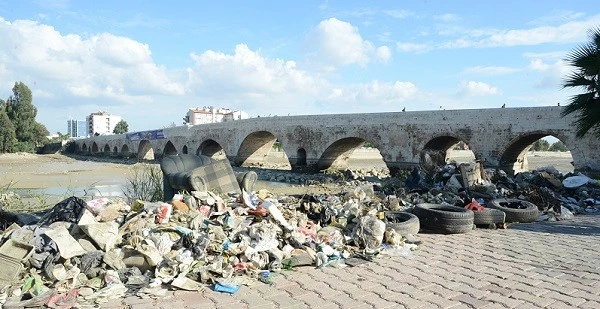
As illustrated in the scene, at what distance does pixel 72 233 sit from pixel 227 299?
190 centimetres

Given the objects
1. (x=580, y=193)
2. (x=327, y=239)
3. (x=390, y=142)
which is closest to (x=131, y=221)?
(x=327, y=239)

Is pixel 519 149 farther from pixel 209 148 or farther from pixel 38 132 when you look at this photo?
pixel 38 132

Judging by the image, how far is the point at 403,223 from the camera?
5543mm

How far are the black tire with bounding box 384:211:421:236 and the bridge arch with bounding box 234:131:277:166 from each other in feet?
79.9

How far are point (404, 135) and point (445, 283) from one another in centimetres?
1866

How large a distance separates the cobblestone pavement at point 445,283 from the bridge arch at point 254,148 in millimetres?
25666

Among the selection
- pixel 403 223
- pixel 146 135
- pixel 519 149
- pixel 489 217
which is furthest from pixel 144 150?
pixel 403 223

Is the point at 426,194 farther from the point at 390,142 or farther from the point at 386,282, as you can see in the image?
the point at 390,142

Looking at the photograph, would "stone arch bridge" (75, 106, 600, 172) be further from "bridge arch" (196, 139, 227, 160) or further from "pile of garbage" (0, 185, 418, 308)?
"pile of garbage" (0, 185, 418, 308)

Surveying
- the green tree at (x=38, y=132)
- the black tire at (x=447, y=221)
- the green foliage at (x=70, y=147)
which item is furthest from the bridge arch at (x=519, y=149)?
the green foliage at (x=70, y=147)

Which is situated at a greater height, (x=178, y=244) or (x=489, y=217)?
(x=178, y=244)

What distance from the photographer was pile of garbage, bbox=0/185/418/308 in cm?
351

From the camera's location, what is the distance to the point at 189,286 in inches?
140

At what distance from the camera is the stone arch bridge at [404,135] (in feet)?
56.7
